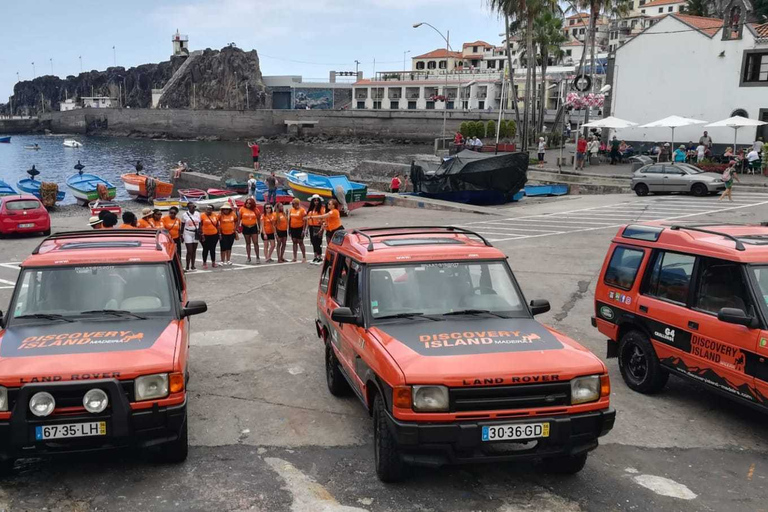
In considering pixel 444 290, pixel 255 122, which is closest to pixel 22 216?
pixel 444 290

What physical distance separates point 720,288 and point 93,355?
621 cm

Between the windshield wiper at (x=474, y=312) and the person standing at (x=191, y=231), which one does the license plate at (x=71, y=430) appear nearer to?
the windshield wiper at (x=474, y=312)

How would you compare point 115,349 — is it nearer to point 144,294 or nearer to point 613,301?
point 144,294

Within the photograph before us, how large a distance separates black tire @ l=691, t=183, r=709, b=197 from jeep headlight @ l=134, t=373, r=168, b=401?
2798 centimetres

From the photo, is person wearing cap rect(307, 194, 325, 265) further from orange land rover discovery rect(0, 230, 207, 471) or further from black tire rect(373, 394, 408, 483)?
black tire rect(373, 394, 408, 483)

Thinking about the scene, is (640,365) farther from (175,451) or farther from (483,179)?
(483,179)

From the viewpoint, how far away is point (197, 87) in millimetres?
160250

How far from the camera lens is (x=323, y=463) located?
6.48 m

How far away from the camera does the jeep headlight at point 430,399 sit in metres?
5.41

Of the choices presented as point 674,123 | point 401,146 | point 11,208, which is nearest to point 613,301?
point 11,208

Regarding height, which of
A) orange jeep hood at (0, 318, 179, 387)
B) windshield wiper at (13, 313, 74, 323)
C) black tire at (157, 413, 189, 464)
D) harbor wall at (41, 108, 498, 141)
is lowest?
black tire at (157, 413, 189, 464)

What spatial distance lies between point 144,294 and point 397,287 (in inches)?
106

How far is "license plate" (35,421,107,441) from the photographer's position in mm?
5578

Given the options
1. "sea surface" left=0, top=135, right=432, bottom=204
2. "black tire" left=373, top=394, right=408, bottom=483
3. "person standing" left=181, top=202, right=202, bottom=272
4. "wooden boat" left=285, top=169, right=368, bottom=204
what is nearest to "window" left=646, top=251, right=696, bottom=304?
"black tire" left=373, top=394, right=408, bottom=483
